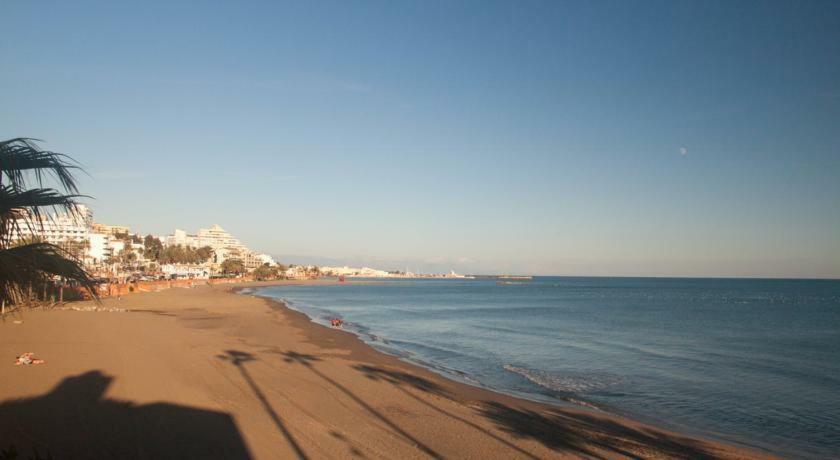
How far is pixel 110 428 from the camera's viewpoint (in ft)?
30.3

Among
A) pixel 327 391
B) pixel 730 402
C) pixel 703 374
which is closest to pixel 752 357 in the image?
pixel 703 374

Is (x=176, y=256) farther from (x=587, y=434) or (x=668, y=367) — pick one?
(x=587, y=434)

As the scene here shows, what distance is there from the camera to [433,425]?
1130cm

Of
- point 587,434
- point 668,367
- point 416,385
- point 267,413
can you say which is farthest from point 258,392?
point 668,367

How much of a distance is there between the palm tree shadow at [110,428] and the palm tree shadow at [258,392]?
2.81ft

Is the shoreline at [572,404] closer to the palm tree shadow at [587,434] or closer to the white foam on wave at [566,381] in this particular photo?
the palm tree shadow at [587,434]

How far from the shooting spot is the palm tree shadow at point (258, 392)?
9.32m

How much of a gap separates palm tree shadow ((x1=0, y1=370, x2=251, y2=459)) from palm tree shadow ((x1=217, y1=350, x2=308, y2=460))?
86 centimetres

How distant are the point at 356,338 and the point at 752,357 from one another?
20580 millimetres

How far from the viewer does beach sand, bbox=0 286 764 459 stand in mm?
8984

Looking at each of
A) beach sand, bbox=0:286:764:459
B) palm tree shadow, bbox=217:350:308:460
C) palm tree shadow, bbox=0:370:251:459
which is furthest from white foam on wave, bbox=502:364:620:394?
palm tree shadow, bbox=0:370:251:459

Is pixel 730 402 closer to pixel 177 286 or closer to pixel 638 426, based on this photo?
Result: pixel 638 426

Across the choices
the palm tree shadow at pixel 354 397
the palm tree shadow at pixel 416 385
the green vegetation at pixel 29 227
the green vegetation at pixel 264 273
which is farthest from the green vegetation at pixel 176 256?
the green vegetation at pixel 29 227

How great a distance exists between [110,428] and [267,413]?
3007 millimetres
